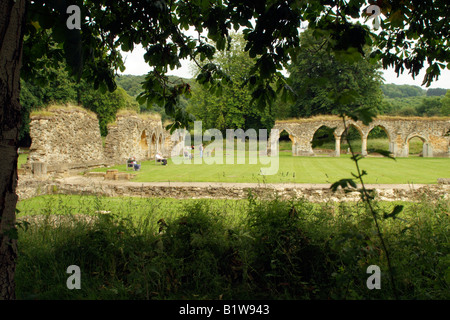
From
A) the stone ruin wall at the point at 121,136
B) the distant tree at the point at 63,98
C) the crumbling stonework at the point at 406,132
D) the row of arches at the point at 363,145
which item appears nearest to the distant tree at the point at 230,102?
the row of arches at the point at 363,145

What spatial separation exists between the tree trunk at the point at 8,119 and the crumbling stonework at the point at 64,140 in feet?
48.2

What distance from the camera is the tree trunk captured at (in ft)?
5.98

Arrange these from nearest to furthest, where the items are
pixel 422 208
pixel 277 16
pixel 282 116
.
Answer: pixel 277 16
pixel 422 208
pixel 282 116

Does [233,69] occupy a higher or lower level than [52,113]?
higher

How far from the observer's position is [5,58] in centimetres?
182

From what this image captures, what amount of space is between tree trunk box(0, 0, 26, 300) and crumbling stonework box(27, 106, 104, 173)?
48.2 feet

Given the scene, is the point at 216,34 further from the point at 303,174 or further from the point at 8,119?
the point at 303,174

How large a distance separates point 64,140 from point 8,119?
59.4 feet

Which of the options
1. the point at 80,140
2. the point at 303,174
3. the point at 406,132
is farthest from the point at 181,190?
the point at 406,132

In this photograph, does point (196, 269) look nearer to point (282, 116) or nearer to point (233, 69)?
point (233, 69)

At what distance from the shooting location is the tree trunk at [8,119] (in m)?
1.82

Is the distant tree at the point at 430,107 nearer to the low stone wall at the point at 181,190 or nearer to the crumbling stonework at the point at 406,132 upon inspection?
the crumbling stonework at the point at 406,132

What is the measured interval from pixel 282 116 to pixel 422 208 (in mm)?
43427
